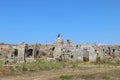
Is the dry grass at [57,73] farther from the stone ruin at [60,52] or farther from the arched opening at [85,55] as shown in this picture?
the arched opening at [85,55]

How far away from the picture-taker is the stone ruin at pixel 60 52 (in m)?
39.5

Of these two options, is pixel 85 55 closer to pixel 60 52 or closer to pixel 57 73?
pixel 60 52

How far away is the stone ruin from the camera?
130 ft

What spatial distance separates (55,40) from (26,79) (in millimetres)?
23887

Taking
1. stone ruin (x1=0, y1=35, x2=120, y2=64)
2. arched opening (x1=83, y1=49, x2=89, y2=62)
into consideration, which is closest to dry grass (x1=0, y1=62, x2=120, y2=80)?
stone ruin (x1=0, y1=35, x2=120, y2=64)

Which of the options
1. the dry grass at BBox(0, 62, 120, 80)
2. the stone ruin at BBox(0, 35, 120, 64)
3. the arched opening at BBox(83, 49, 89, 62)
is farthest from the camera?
the arched opening at BBox(83, 49, 89, 62)

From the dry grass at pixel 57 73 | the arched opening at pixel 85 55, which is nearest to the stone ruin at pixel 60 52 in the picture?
the arched opening at pixel 85 55

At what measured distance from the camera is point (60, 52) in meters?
41.5

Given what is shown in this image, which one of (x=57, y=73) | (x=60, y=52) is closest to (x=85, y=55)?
(x=60, y=52)

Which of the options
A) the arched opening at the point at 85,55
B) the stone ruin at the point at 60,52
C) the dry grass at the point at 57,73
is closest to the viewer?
the dry grass at the point at 57,73

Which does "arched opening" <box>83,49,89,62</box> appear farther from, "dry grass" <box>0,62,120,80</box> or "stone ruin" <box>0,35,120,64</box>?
"dry grass" <box>0,62,120,80</box>

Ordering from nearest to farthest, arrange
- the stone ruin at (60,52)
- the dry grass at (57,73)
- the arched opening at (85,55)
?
the dry grass at (57,73) < the stone ruin at (60,52) < the arched opening at (85,55)

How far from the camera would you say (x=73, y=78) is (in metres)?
19.6

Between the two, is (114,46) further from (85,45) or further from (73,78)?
(73,78)
